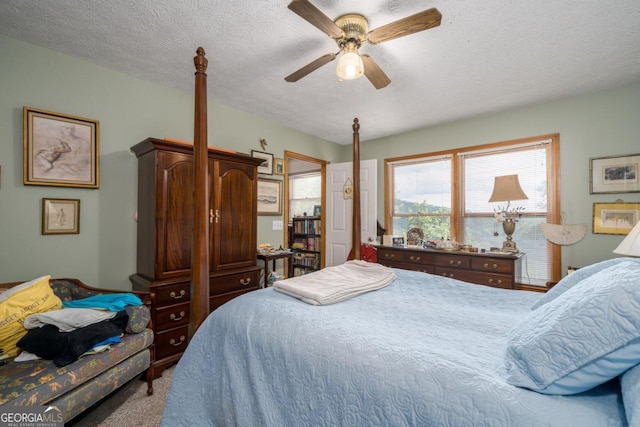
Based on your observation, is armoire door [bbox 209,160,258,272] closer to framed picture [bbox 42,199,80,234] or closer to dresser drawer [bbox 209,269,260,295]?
dresser drawer [bbox 209,269,260,295]

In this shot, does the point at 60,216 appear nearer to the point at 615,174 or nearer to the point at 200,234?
the point at 200,234

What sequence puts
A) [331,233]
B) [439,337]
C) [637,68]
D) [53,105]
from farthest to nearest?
[331,233] < [637,68] < [53,105] < [439,337]

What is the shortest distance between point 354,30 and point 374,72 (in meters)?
0.31

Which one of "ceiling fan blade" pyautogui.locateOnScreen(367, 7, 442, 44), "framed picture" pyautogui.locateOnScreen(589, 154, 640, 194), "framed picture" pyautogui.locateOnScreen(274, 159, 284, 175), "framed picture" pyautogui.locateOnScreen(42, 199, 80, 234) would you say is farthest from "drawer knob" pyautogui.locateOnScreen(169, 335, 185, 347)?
"framed picture" pyautogui.locateOnScreen(589, 154, 640, 194)

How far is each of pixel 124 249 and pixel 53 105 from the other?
1284mm

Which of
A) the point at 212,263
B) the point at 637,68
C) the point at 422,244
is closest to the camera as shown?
A: the point at 637,68

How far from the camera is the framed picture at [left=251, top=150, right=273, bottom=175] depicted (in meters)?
3.68

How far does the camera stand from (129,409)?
183cm

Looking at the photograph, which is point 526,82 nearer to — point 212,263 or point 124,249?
point 212,263

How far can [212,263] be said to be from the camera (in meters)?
2.62

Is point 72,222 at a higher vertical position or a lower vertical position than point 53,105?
lower

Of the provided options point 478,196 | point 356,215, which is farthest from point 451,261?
point 356,215

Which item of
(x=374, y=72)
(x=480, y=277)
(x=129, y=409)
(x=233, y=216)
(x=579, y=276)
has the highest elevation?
(x=374, y=72)

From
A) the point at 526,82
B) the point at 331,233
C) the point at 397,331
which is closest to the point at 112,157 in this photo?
the point at 397,331
